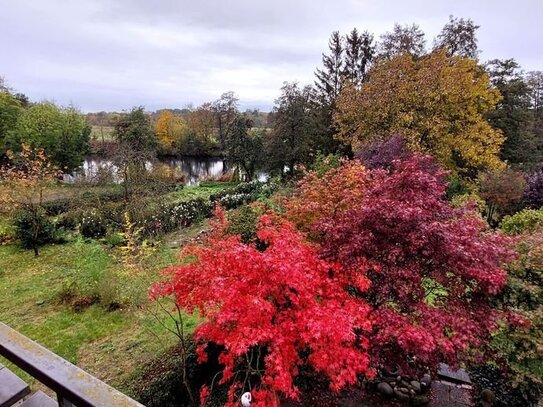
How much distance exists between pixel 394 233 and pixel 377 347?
4.83 ft

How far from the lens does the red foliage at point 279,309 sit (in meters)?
3.53

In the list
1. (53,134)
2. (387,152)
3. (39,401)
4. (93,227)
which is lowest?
(93,227)

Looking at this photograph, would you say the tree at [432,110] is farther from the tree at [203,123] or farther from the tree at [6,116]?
the tree at [203,123]

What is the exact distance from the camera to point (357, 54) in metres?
25.6

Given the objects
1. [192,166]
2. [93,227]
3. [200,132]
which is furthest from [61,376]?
[200,132]

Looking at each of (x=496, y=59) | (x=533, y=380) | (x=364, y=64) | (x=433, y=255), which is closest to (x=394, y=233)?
(x=433, y=255)

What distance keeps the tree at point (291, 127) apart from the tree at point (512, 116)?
33.5 feet

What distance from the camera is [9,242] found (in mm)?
11336

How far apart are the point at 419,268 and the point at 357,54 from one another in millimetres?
25098

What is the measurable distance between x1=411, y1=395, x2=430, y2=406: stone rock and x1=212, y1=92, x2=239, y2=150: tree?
2902cm

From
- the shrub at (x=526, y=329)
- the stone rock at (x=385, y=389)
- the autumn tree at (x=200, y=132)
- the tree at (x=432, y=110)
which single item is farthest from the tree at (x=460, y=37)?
the autumn tree at (x=200, y=132)

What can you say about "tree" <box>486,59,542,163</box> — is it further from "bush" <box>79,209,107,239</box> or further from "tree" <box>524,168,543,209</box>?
"bush" <box>79,209,107,239</box>

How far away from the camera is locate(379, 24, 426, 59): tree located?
70.3ft

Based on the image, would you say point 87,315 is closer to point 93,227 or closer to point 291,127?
point 93,227
